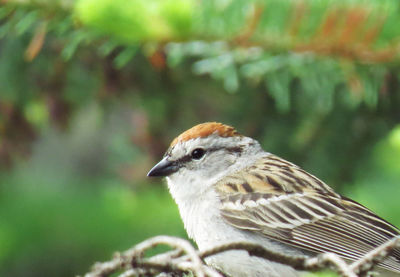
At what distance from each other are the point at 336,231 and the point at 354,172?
0.80m

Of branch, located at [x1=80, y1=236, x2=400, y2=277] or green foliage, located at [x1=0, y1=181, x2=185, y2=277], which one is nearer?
branch, located at [x1=80, y1=236, x2=400, y2=277]

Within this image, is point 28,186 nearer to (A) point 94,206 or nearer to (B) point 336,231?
(A) point 94,206

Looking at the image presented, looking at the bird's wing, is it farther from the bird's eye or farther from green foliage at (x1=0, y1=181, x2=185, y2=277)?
green foliage at (x1=0, y1=181, x2=185, y2=277)

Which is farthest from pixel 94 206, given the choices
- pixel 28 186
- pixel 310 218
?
pixel 310 218

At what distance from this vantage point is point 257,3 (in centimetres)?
281

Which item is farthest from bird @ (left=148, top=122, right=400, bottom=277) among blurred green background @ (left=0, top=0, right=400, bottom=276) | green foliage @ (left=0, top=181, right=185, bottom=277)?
green foliage @ (left=0, top=181, right=185, bottom=277)

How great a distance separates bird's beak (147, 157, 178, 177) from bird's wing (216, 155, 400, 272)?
0.74 ft

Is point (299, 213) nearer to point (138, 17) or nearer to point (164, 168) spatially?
point (164, 168)

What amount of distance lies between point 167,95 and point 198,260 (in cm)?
276

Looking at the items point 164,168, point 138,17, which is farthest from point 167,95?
point 138,17

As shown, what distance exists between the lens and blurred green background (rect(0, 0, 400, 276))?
112 inches

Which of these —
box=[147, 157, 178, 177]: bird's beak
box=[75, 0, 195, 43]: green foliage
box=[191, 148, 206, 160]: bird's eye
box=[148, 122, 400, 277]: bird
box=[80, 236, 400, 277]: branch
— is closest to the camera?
box=[80, 236, 400, 277]: branch

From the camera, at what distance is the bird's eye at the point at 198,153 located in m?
3.95

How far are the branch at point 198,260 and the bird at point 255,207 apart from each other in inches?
33.3
